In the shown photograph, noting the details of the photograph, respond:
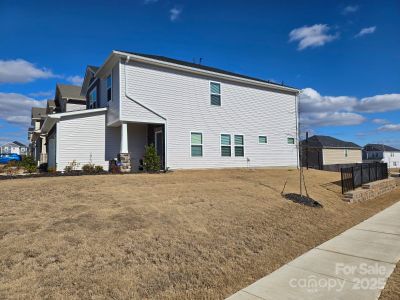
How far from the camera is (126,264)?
16.1 ft

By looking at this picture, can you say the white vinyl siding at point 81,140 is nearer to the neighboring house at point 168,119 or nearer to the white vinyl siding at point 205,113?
the neighboring house at point 168,119

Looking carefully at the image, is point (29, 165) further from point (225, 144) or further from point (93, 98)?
point (225, 144)

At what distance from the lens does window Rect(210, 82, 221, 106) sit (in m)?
17.9

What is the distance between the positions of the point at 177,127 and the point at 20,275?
12.5 m

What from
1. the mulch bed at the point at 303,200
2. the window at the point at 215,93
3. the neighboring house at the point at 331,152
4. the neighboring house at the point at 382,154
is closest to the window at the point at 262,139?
the window at the point at 215,93

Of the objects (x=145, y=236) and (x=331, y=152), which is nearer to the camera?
(x=145, y=236)

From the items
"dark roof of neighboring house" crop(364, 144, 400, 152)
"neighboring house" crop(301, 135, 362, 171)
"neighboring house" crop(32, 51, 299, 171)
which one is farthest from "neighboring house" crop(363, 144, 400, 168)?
"neighboring house" crop(32, 51, 299, 171)

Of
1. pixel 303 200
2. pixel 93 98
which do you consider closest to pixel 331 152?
pixel 93 98

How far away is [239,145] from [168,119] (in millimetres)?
5147

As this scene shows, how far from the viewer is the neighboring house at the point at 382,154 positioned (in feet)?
211

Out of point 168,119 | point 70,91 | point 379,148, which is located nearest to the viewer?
point 168,119

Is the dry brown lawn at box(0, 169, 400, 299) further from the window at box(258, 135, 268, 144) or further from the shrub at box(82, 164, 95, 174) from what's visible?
the window at box(258, 135, 268, 144)

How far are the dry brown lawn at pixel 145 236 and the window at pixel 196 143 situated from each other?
6.22 meters

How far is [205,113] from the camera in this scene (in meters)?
17.5
